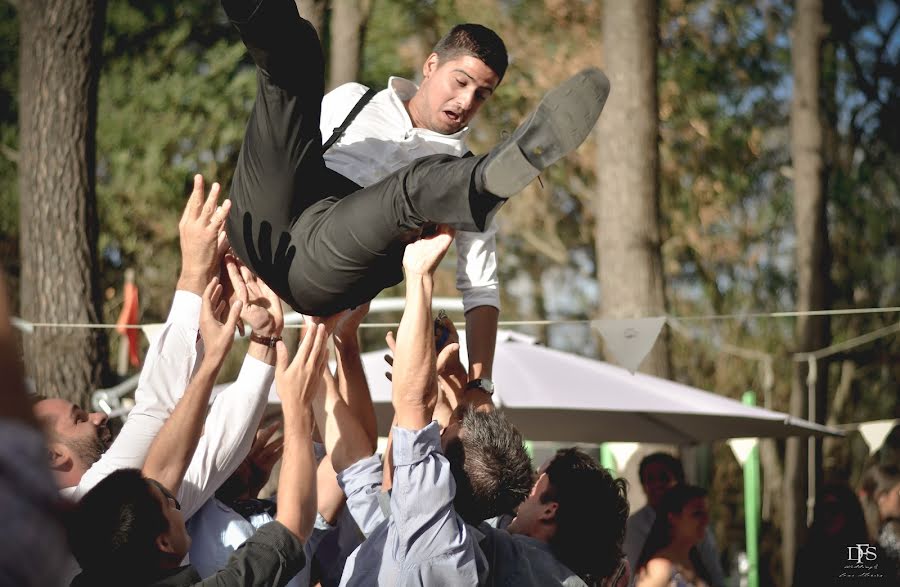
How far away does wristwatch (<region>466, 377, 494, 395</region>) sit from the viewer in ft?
11.7

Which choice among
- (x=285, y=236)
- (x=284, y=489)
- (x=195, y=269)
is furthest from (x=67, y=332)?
(x=284, y=489)

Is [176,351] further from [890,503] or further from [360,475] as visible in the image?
[890,503]

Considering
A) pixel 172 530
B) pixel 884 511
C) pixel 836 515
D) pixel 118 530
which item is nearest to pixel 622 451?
pixel 884 511

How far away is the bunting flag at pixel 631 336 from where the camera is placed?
5910 millimetres

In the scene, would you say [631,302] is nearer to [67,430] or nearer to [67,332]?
[67,332]

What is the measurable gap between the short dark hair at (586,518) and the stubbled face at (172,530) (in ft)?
3.56

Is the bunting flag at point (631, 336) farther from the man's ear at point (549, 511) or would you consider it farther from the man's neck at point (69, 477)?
the man's neck at point (69, 477)

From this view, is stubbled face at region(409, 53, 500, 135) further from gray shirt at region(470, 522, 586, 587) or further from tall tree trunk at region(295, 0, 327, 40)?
tall tree trunk at region(295, 0, 327, 40)

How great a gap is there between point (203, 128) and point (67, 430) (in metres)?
11.8

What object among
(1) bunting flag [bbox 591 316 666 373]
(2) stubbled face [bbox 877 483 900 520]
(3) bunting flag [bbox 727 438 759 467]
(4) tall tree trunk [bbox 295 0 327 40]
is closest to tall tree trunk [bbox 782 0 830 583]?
(3) bunting flag [bbox 727 438 759 467]

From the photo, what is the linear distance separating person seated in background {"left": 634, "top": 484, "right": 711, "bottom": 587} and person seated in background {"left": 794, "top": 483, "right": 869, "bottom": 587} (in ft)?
1.48

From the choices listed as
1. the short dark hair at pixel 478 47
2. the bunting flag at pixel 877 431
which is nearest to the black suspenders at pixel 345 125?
the short dark hair at pixel 478 47

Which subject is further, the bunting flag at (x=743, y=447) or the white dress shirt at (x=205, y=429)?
the bunting flag at (x=743, y=447)

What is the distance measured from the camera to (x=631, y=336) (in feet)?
19.7
